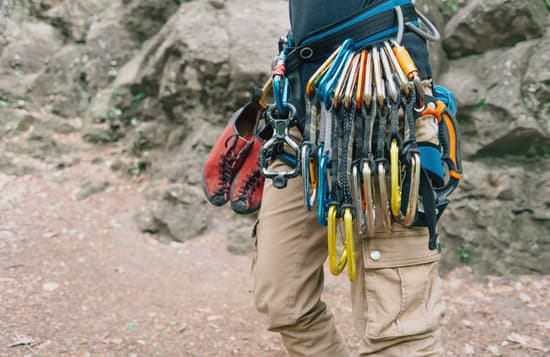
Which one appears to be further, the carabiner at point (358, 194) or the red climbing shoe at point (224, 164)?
the red climbing shoe at point (224, 164)

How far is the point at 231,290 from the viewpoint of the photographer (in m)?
3.50

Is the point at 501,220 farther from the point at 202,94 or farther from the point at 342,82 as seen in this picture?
the point at 202,94

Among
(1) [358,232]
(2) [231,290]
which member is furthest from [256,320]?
(1) [358,232]

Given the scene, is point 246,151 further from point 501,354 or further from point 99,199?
point 99,199

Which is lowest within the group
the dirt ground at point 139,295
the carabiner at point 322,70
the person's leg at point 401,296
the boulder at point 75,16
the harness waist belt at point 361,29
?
the dirt ground at point 139,295

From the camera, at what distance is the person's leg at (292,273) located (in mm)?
1740

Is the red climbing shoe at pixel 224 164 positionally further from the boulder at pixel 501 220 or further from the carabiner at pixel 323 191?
the boulder at pixel 501 220

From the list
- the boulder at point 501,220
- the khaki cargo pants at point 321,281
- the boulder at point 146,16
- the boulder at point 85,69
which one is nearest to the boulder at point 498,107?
the boulder at point 501,220

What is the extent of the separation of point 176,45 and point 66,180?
1.77m

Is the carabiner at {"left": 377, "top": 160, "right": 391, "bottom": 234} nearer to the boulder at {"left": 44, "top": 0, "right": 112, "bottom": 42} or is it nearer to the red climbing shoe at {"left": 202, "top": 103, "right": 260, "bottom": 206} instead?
the red climbing shoe at {"left": 202, "top": 103, "right": 260, "bottom": 206}

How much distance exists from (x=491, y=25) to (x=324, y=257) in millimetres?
3160

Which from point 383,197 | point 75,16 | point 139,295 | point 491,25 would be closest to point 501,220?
point 491,25

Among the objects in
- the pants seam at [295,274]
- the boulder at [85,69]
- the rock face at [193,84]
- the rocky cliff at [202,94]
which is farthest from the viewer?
the boulder at [85,69]

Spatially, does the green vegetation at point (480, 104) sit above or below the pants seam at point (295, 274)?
above
